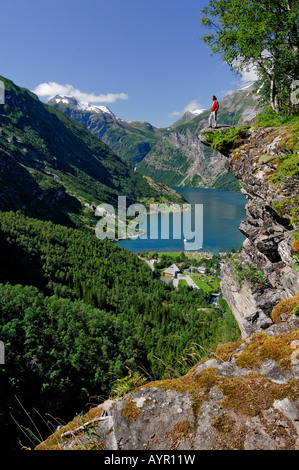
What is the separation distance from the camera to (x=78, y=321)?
161 feet

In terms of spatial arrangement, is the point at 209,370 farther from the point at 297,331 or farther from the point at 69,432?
the point at 69,432

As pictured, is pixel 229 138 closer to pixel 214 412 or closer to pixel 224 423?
pixel 214 412

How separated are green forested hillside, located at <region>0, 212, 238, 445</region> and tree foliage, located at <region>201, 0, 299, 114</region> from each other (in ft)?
53.5

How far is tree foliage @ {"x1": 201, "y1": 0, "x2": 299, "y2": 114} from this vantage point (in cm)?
1236

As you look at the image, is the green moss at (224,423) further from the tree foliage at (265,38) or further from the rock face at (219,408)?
the tree foliage at (265,38)

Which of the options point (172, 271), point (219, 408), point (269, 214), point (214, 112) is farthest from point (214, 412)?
point (172, 271)

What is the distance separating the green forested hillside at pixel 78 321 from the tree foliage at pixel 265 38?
16.3 meters

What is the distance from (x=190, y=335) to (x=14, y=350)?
4716 centimetres

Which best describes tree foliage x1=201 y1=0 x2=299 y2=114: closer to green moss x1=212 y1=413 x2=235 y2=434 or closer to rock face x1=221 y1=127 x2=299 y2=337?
rock face x1=221 y1=127 x2=299 y2=337

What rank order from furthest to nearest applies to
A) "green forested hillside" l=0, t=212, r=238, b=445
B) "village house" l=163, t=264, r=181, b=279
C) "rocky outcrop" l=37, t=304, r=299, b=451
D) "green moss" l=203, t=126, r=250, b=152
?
"village house" l=163, t=264, r=181, b=279 → "green forested hillside" l=0, t=212, r=238, b=445 → "green moss" l=203, t=126, r=250, b=152 → "rocky outcrop" l=37, t=304, r=299, b=451

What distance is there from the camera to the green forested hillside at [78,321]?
32656 mm

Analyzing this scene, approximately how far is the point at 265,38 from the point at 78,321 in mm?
50556

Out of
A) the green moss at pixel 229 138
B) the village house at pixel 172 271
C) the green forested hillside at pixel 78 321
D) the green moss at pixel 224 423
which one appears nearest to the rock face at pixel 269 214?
the green moss at pixel 229 138

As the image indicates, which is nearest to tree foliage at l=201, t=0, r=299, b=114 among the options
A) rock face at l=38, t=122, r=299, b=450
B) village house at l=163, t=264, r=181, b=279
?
rock face at l=38, t=122, r=299, b=450
